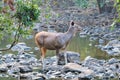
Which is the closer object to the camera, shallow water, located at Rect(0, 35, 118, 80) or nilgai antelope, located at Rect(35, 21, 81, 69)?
nilgai antelope, located at Rect(35, 21, 81, 69)

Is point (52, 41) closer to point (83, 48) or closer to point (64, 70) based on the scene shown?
point (64, 70)

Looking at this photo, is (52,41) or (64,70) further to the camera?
(52,41)

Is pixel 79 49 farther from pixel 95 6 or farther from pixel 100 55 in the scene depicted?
pixel 95 6

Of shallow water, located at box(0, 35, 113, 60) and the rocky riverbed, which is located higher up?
the rocky riverbed

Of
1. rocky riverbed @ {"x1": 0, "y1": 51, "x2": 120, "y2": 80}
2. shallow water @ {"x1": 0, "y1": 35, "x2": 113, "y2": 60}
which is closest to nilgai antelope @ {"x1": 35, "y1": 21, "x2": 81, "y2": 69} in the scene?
rocky riverbed @ {"x1": 0, "y1": 51, "x2": 120, "y2": 80}

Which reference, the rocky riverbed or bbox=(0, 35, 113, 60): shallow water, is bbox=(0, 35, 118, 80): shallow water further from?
the rocky riverbed

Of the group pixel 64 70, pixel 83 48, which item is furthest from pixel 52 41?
pixel 83 48

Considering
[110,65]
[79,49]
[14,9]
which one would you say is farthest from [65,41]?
[14,9]

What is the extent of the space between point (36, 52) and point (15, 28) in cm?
1263

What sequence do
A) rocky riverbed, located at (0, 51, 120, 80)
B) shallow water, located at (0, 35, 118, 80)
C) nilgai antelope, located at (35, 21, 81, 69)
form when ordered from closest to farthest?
rocky riverbed, located at (0, 51, 120, 80) < nilgai antelope, located at (35, 21, 81, 69) < shallow water, located at (0, 35, 118, 80)

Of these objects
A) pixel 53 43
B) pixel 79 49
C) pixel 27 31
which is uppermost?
pixel 27 31

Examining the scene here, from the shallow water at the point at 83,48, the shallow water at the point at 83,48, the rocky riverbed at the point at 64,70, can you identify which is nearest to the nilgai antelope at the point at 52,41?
the rocky riverbed at the point at 64,70

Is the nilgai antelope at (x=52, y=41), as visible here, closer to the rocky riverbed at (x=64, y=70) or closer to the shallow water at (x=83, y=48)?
the rocky riverbed at (x=64, y=70)

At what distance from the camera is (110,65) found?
56.6ft
